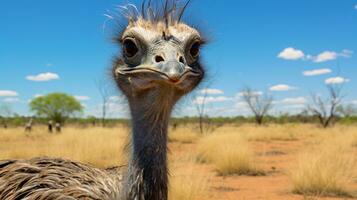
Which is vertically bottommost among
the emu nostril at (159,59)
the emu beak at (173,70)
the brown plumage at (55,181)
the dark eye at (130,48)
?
the brown plumage at (55,181)

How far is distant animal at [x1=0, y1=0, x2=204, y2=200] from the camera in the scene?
2.83m

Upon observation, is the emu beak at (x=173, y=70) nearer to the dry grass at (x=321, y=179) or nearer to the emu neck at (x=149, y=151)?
the emu neck at (x=149, y=151)

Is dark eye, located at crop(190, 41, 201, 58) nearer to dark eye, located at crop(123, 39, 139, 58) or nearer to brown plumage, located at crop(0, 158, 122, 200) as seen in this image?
dark eye, located at crop(123, 39, 139, 58)

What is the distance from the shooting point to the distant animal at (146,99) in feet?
9.27

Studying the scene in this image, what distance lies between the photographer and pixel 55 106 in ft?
160

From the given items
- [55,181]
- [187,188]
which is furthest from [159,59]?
[187,188]

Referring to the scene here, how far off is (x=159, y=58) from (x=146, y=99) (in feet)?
0.94

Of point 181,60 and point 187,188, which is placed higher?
point 181,60

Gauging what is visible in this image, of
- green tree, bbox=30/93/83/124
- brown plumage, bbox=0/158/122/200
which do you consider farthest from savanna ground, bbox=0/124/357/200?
green tree, bbox=30/93/83/124

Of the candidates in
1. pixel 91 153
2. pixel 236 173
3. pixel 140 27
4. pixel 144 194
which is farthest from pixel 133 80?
pixel 91 153

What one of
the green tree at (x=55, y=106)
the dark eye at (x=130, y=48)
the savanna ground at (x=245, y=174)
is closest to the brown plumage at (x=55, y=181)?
the dark eye at (x=130, y=48)

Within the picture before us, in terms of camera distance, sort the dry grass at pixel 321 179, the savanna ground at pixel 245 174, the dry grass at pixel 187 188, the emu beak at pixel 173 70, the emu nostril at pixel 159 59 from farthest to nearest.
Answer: the dry grass at pixel 321 179 → the savanna ground at pixel 245 174 → the dry grass at pixel 187 188 → the emu nostril at pixel 159 59 → the emu beak at pixel 173 70

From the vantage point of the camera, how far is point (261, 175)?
11.0 m

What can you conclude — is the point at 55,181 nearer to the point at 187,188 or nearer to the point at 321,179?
the point at 187,188
